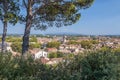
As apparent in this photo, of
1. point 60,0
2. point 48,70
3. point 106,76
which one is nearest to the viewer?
point 106,76

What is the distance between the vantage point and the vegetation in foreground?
7.62 meters

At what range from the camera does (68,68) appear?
27.1 feet

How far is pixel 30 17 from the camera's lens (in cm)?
1697

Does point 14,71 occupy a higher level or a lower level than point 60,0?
lower

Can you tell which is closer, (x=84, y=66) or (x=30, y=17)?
(x=84, y=66)

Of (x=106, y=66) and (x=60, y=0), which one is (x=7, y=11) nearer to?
(x=60, y=0)

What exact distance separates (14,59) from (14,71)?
1.86ft

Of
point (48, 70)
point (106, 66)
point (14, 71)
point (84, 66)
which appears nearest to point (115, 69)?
point (106, 66)

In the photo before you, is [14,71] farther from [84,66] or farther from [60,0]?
[60,0]

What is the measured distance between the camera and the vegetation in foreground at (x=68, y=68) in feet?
25.0

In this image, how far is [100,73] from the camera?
25.2 ft

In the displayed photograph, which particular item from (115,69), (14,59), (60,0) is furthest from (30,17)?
(115,69)

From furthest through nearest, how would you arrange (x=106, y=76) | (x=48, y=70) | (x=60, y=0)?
(x=60, y=0) → (x=48, y=70) → (x=106, y=76)

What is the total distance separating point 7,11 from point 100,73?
33.3 feet
